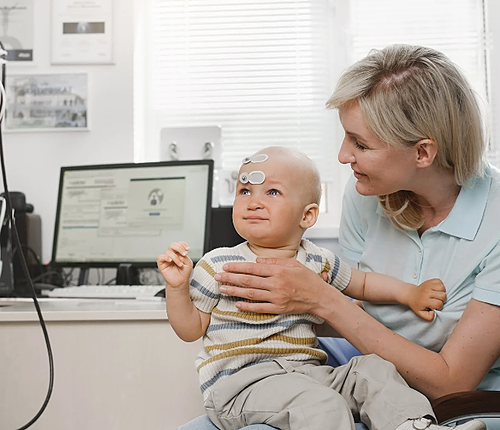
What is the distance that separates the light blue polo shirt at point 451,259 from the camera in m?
1.23

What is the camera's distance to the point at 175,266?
1.07 metres

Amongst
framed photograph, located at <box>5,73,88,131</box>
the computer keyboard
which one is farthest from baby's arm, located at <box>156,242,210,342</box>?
framed photograph, located at <box>5,73,88,131</box>

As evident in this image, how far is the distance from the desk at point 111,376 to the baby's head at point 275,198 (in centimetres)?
57

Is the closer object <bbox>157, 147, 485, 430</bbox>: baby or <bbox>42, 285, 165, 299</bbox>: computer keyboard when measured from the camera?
Answer: <bbox>157, 147, 485, 430</bbox>: baby

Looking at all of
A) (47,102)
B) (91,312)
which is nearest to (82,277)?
(91,312)

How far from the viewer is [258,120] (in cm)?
274

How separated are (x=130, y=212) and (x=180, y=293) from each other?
1144mm

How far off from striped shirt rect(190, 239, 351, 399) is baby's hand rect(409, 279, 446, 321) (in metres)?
0.23

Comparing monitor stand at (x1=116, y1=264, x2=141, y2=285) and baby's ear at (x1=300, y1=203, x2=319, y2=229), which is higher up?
baby's ear at (x1=300, y1=203, x2=319, y2=229)

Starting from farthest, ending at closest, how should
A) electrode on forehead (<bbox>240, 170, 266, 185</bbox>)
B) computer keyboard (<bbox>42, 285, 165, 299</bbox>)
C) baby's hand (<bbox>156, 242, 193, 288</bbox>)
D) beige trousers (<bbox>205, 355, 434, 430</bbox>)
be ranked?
computer keyboard (<bbox>42, 285, 165, 299</bbox>)
electrode on forehead (<bbox>240, 170, 266, 185</bbox>)
baby's hand (<bbox>156, 242, 193, 288</bbox>)
beige trousers (<bbox>205, 355, 434, 430</bbox>)

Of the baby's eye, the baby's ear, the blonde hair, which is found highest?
the blonde hair

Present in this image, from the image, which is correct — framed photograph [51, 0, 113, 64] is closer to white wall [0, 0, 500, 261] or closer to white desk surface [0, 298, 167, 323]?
white wall [0, 0, 500, 261]

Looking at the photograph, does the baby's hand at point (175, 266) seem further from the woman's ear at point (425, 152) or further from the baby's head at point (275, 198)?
the woman's ear at point (425, 152)

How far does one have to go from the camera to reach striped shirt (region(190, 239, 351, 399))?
109 cm
